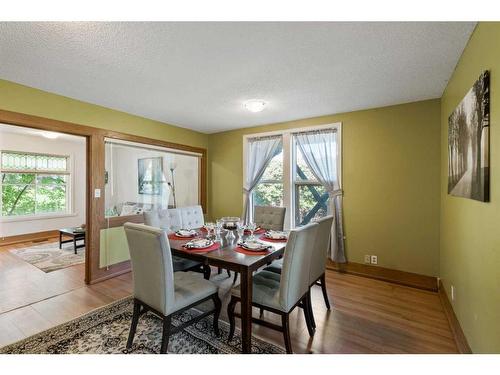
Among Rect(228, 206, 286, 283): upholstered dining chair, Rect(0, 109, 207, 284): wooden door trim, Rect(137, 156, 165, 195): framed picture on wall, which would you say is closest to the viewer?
Rect(0, 109, 207, 284): wooden door trim

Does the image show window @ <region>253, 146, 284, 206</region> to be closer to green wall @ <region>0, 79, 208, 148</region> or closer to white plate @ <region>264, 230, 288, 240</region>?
white plate @ <region>264, 230, 288, 240</region>

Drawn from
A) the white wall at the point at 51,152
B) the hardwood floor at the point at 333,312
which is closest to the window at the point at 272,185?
the hardwood floor at the point at 333,312

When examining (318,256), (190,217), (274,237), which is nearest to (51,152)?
(190,217)

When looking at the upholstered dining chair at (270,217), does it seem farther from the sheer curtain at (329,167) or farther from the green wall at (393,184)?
the green wall at (393,184)

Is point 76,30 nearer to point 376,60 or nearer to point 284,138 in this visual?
point 376,60

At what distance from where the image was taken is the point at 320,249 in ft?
7.26

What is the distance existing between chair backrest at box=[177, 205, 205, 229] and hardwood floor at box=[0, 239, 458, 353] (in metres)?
1.03

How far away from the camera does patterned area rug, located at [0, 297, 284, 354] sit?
1.80 metres

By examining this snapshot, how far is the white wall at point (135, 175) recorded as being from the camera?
3.39 metres

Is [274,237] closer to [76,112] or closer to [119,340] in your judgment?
[119,340]

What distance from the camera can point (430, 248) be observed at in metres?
2.93

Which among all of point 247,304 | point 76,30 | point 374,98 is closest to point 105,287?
point 247,304

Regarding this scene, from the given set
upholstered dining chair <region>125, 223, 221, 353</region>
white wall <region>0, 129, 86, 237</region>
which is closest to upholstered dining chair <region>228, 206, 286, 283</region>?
upholstered dining chair <region>125, 223, 221, 353</region>

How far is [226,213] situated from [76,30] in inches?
136
